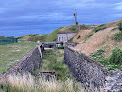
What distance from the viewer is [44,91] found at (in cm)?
671

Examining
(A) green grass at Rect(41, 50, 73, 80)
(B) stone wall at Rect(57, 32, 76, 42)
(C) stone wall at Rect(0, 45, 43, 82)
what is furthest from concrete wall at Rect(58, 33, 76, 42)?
(C) stone wall at Rect(0, 45, 43, 82)

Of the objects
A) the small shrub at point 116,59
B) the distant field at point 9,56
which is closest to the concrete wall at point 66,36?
the distant field at point 9,56

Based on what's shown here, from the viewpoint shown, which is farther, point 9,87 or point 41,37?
point 41,37

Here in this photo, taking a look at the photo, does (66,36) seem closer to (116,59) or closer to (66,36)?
(66,36)

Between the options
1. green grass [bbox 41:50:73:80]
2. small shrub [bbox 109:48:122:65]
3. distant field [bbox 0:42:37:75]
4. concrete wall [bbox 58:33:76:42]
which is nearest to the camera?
small shrub [bbox 109:48:122:65]

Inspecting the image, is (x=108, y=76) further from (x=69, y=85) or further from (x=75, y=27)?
(x=75, y=27)

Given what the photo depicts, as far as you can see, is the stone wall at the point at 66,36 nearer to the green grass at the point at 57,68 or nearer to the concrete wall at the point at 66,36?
the concrete wall at the point at 66,36

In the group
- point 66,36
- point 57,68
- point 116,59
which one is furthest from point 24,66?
point 66,36

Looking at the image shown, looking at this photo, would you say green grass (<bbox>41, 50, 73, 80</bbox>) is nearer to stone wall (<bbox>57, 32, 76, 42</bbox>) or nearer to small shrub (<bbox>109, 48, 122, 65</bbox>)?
small shrub (<bbox>109, 48, 122, 65</bbox>)

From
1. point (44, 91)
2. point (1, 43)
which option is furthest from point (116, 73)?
point (1, 43)

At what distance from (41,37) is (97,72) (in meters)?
78.5

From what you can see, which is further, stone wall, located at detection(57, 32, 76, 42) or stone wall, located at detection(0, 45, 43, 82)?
stone wall, located at detection(57, 32, 76, 42)

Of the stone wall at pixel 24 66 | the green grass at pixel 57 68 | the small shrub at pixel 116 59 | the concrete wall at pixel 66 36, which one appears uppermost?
the concrete wall at pixel 66 36

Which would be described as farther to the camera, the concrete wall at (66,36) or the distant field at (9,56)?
the concrete wall at (66,36)
